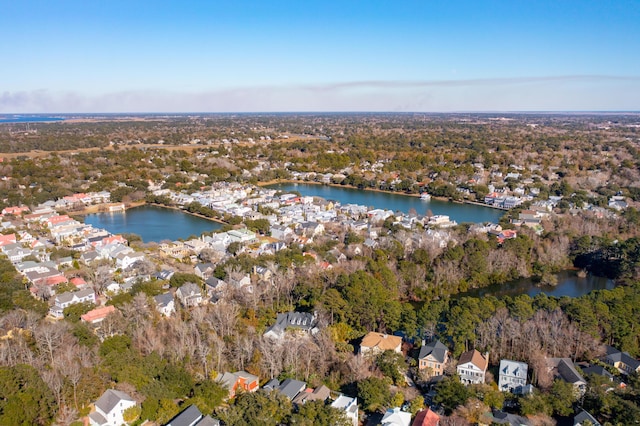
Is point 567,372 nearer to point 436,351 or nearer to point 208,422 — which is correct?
point 436,351

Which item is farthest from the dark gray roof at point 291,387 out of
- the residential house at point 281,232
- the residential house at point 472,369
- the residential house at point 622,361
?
the residential house at point 281,232

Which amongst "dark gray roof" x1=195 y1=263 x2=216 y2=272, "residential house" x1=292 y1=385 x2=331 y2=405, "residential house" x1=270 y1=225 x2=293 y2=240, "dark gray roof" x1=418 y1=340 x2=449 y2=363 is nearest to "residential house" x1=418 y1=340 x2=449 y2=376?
"dark gray roof" x1=418 y1=340 x2=449 y2=363

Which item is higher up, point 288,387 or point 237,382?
point 288,387

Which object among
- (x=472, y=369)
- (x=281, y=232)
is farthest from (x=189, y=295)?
(x=281, y=232)

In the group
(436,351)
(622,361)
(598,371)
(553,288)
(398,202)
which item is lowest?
(553,288)

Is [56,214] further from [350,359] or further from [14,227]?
[350,359]

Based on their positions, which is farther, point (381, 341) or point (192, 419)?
point (381, 341)

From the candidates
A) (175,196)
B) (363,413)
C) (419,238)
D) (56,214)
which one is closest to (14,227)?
(56,214)

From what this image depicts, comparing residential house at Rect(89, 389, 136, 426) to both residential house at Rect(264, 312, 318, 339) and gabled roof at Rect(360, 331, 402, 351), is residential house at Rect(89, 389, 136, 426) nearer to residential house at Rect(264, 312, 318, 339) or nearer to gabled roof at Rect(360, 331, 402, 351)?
residential house at Rect(264, 312, 318, 339)
